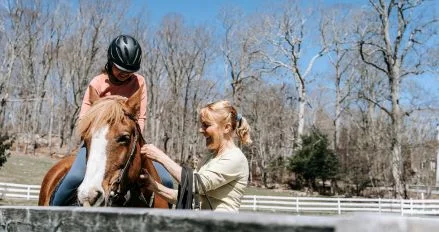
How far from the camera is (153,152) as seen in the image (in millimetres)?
3957

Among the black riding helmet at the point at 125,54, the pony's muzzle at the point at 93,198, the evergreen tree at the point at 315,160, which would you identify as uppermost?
the evergreen tree at the point at 315,160

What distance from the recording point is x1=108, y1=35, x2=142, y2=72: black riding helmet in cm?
467

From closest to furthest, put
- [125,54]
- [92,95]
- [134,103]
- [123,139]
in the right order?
[123,139], [134,103], [92,95], [125,54]

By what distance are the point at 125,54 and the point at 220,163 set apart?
1.60 m

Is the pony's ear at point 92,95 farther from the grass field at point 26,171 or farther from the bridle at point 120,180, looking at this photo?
the grass field at point 26,171

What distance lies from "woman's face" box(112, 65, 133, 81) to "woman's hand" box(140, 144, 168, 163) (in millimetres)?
1028

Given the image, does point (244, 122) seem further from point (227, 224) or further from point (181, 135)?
point (181, 135)

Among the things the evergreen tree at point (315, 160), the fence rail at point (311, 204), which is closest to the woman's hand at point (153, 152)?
the fence rail at point (311, 204)

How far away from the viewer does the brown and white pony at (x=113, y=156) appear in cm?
338

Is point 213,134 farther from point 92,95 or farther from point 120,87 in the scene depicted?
point 120,87

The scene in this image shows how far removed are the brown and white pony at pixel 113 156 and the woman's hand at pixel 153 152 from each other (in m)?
0.05

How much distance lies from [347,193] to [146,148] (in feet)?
134

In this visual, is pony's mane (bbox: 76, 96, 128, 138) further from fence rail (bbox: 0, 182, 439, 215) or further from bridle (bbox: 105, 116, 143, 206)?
fence rail (bbox: 0, 182, 439, 215)

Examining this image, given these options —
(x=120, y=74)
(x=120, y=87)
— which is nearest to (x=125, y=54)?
(x=120, y=74)
